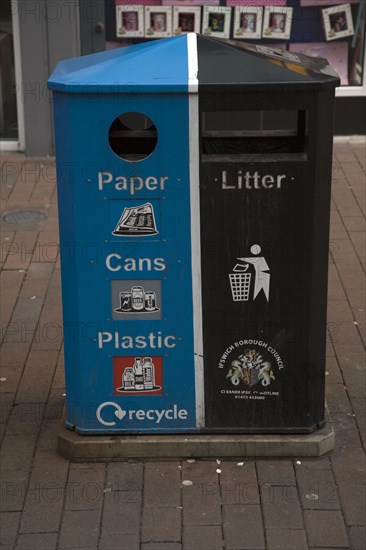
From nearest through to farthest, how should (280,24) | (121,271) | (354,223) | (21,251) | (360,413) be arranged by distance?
(121,271), (360,413), (21,251), (354,223), (280,24)

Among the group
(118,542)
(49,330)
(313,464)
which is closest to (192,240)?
(313,464)

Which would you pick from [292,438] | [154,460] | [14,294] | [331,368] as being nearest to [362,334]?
[331,368]

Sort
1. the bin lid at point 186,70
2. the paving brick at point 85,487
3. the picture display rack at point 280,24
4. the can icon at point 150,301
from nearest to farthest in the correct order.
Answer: the bin lid at point 186,70 < the paving brick at point 85,487 < the can icon at point 150,301 < the picture display rack at point 280,24

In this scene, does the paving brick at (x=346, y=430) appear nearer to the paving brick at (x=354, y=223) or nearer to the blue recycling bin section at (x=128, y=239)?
the blue recycling bin section at (x=128, y=239)

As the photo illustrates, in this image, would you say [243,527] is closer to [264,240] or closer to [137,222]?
[264,240]

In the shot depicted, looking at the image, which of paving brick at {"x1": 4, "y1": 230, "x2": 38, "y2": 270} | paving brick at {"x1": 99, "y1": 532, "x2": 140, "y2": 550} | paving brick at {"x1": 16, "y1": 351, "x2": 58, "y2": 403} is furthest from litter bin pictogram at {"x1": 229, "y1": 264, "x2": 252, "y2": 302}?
paving brick at {"x1": 4, "y1": 230, "x2": 38, "y2": 270}

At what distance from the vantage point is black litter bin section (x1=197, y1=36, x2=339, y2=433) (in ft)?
14.1

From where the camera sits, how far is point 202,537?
4.20m

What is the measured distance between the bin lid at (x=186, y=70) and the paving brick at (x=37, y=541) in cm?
198

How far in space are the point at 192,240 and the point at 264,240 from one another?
1.11ft

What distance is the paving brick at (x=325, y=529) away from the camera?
4.14 meters

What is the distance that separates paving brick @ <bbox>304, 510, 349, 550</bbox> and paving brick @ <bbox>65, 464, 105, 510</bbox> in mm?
971

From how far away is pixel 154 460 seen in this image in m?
4.78

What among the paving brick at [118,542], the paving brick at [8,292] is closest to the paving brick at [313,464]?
the paving brick at [118,542]
